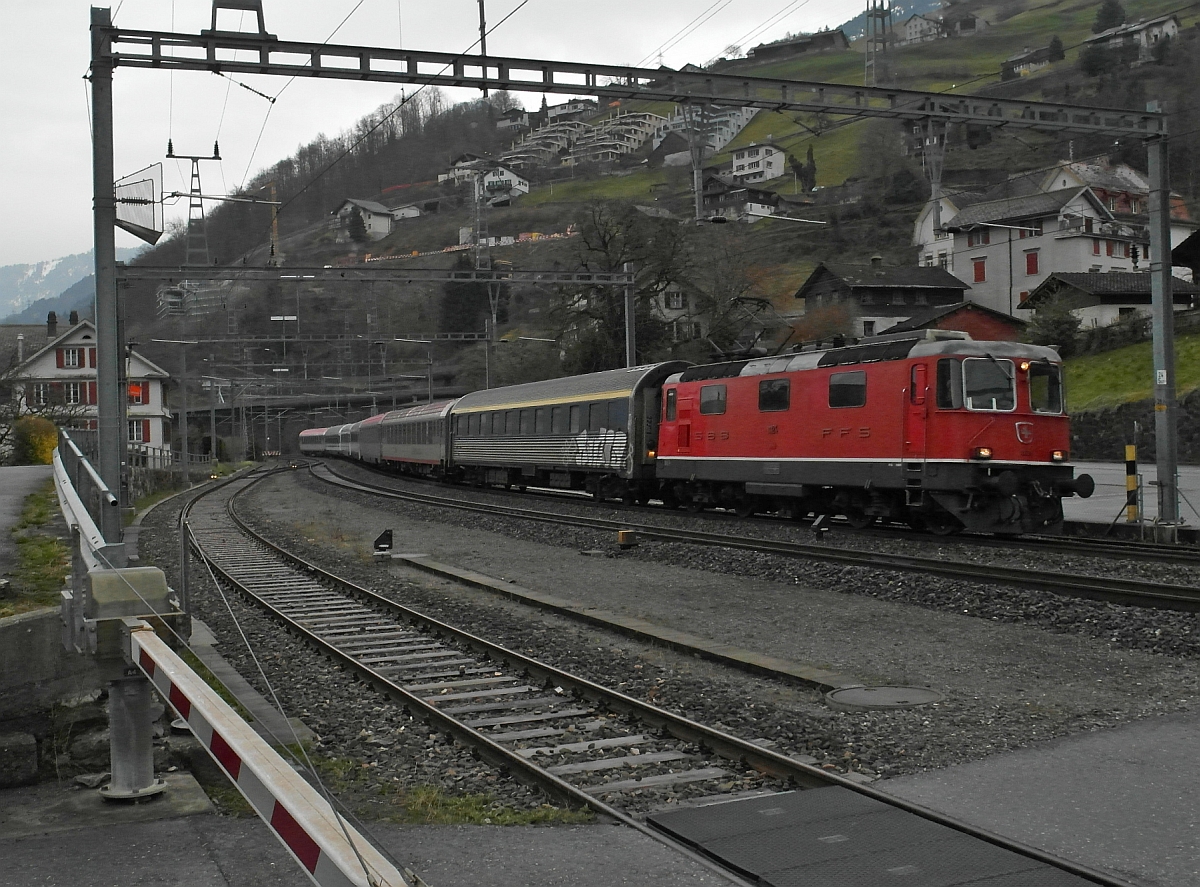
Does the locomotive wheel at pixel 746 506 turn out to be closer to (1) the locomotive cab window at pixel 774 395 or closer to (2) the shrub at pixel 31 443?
(1) the locomotive cab window at pixel 774 395

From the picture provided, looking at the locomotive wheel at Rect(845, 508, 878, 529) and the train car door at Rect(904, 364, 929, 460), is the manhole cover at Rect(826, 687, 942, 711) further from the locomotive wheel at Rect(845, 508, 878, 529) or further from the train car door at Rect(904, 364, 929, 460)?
the locomotive wheel at Rect(845, 508, 878, 529)

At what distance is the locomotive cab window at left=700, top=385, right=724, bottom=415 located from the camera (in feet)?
76.1

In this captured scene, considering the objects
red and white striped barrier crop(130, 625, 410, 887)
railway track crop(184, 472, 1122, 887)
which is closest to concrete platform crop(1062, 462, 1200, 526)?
railway track crop(184, 472, 1122, 887)

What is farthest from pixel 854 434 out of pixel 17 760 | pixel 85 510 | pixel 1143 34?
pixel 1143 34

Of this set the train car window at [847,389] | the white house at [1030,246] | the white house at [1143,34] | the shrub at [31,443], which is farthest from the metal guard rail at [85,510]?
the white house at [1143,34]

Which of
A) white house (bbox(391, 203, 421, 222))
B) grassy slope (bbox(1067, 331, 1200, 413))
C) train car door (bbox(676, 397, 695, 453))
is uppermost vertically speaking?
white house (bbox(391, 203, 421, 222))

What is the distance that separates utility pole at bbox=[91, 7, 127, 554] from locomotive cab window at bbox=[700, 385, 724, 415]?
11.6 metres

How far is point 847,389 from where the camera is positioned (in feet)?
62.8

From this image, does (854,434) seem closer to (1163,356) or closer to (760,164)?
(1163,356)

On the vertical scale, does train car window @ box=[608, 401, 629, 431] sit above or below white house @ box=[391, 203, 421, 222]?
below

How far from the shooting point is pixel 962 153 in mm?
126562

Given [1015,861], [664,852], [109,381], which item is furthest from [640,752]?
[109,381]

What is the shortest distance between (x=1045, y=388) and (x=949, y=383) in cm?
201

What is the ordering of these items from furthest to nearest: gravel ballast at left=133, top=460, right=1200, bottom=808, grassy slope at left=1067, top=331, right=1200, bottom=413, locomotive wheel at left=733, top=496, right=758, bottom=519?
grassy slope at left=1067, top=331, right=1200, bottom=413 < locomotive wheel at left=733, top=496, right=758, bottom=519 < gravel ballast at left=133, top=460, right=1200, bottom=808
